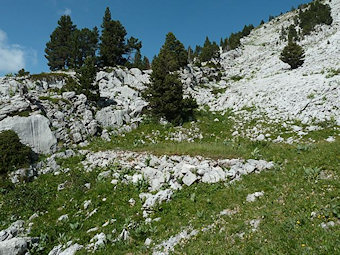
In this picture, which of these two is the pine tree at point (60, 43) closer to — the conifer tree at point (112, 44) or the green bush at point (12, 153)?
the conifer tree at point (112, 44)

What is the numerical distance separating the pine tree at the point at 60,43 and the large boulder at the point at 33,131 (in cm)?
3882

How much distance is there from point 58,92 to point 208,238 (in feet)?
94.3

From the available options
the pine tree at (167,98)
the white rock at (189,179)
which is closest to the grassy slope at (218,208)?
the white rock at (189,179)

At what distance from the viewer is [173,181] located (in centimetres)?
1190

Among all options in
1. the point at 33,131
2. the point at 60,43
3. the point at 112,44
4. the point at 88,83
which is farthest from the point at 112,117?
the point at 60,43

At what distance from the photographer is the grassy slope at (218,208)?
6.29 meters

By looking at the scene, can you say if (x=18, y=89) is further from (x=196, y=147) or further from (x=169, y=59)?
(x=196, y=147)

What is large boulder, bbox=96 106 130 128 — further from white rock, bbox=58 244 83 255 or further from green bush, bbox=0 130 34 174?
white rock, bbox=58 244 83 255

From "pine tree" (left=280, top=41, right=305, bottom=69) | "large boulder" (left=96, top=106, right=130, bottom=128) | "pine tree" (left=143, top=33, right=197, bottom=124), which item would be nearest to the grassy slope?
"large boulder" (left=96, top=106, right=130, bottom=128)

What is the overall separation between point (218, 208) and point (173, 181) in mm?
3512

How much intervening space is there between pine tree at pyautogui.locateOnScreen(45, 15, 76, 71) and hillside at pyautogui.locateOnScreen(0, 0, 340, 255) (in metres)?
28.6

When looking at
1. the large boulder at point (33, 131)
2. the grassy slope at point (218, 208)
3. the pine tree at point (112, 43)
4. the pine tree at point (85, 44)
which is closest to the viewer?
the grassy slope at point (218, 208)

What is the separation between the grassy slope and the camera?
20.6 ft

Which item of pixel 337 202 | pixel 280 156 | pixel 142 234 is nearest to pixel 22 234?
pixel 142 234
